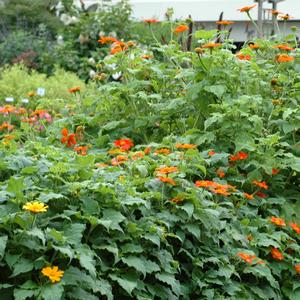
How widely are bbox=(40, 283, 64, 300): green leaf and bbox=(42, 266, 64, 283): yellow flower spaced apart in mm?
21

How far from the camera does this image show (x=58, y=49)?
12727mm

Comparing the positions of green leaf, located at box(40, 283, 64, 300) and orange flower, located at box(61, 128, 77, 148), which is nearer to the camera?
green leaf, located at box(40, 283, 64, 300)

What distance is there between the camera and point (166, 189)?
3441mm

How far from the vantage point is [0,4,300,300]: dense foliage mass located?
2.83 metres

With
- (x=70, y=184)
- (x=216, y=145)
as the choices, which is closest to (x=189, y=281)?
(x=70, y=184)

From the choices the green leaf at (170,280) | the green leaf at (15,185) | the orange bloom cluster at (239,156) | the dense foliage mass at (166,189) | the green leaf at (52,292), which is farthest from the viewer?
the orange bloom cluster at (239,156)

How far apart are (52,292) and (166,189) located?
0.93m

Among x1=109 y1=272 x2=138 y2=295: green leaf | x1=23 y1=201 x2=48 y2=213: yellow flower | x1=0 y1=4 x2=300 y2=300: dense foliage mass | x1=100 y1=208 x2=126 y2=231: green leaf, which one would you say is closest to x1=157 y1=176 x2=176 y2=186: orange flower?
x1=0 y1=4 x2=300 y2=300: dense foliage mass

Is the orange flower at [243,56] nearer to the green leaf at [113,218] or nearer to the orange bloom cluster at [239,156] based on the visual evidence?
the orange bloom cluster at [239,156]

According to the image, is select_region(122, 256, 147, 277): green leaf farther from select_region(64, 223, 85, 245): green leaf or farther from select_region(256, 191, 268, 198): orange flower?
select_region(256, 191, 268, 198): orange flower

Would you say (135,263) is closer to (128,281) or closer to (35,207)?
(128,281)

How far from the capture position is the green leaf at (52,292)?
2.61 meters

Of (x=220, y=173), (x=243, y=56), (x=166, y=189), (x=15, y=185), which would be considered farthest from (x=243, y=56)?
(x=15, y=185)

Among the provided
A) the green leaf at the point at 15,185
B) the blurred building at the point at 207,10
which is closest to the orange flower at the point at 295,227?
the green leaf at the point at 15,185
